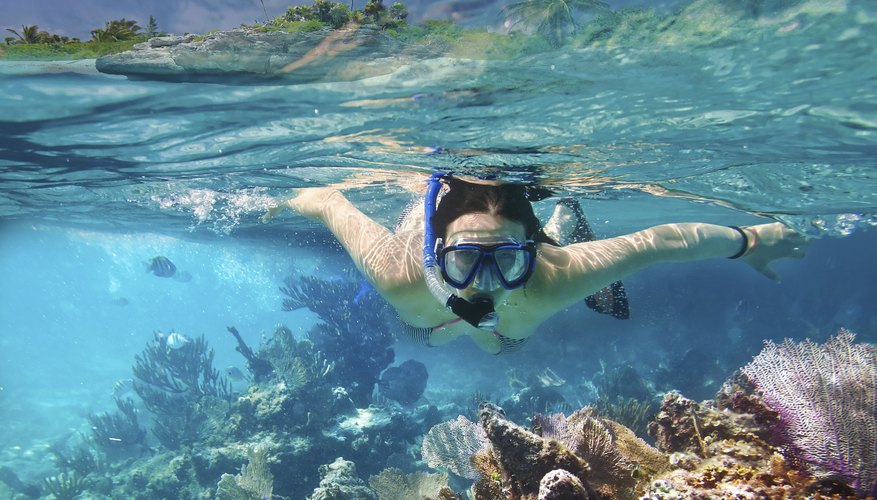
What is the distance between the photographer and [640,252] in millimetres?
5039

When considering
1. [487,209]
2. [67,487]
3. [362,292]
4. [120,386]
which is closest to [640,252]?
[487,209]

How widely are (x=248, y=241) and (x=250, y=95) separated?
22.8m

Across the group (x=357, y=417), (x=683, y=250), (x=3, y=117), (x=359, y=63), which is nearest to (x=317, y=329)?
(x=357, y=417)

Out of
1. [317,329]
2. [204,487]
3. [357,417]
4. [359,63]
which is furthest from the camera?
[317,329]

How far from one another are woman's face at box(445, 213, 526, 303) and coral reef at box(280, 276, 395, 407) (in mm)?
9686

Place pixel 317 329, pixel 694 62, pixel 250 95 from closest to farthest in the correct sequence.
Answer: pixel 694 62 → pixel 250 95 → pixel 317 329

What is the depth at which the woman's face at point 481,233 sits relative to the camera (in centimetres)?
376

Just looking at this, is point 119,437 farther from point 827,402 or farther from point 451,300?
point 827,402

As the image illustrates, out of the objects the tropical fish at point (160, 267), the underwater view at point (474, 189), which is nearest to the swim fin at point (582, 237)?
the underwater view at point (474, 189)

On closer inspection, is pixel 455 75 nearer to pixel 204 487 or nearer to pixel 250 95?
pixel 250 95

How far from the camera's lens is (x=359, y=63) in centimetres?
555

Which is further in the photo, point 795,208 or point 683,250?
point 795,208

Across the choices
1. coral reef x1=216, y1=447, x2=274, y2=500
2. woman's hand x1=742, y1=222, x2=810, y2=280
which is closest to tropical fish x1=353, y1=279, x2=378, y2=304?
coral reef x1=216, y1=447, x2=274, y2=500

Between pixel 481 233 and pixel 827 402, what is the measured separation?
268cm
